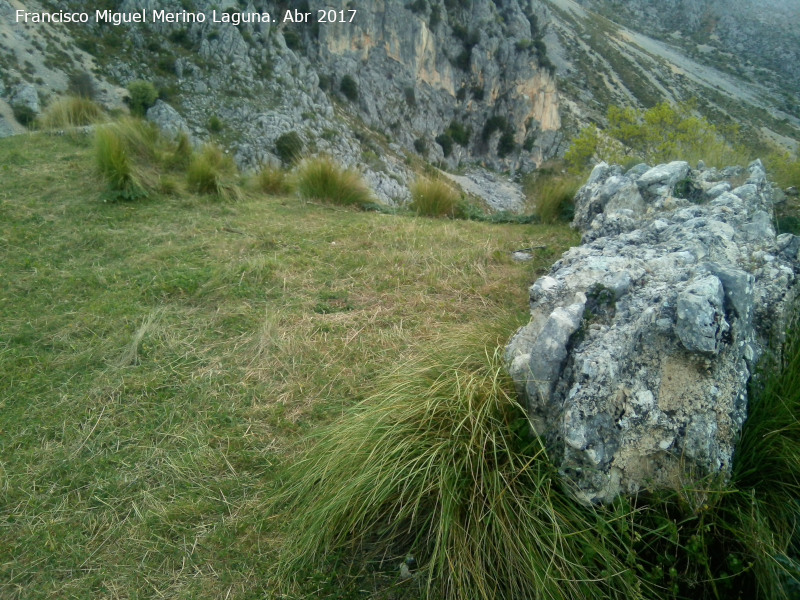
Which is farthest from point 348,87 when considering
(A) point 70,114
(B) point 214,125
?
(A) point 70,114

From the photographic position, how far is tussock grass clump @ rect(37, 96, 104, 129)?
8.65 m

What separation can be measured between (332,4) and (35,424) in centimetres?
5144

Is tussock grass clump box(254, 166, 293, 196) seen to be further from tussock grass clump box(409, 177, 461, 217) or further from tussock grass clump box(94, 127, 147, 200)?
tussock grass clump box(409, 177, 461, 217)

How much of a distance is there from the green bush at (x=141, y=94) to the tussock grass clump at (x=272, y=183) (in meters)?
24.9

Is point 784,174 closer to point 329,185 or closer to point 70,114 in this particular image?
point 329,185

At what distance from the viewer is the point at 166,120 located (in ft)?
93.3

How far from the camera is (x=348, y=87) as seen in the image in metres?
46.6

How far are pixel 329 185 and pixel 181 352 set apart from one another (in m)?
4.34

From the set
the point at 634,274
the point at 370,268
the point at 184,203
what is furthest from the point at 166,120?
the point at 634,274

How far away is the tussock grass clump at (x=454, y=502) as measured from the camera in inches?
65.0

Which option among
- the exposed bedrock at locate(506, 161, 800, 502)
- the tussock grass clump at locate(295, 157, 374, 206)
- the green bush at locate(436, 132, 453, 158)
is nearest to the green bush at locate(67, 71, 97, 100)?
the tussock grass clump at locate(295, 157, 374, 206)

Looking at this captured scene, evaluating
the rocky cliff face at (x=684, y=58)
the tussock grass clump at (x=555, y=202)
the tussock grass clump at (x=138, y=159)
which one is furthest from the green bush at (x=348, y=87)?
the tussock grass clump at (x=555, y=202)

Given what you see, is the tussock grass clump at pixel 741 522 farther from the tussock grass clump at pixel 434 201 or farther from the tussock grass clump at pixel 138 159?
the tussock grass clump at pixel 138 159

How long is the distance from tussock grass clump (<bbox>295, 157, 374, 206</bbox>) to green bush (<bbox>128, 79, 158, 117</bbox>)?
2550 centimetres
